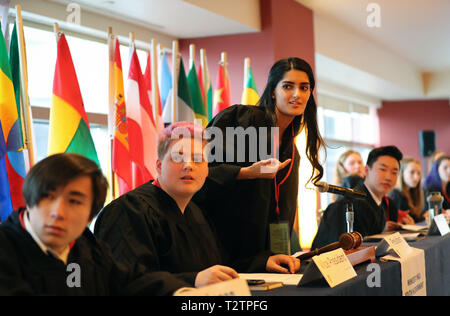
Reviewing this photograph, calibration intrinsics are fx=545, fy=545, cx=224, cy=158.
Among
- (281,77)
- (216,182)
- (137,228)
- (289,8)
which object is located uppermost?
(289,8)

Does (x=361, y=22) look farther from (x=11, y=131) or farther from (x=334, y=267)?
(x=334, y=267)

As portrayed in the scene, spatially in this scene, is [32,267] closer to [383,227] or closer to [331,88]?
[383,227]

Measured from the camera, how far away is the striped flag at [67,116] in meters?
3.45

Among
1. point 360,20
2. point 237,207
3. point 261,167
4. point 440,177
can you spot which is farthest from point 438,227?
point 360,20

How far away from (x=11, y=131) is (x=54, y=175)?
217 cm

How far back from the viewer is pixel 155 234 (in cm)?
174

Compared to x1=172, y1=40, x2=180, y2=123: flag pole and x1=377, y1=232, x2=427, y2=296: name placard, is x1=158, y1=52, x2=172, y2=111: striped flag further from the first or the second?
x1=377, y1=232, x2=427, y2=296: name placard

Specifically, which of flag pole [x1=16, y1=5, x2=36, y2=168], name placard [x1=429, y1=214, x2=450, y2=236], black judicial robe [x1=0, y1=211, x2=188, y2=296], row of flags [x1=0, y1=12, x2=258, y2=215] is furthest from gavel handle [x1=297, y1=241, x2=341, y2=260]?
flag pole [x1=16, y1=5, x2=36, y2=168]

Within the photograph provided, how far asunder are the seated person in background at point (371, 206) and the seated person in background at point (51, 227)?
2.14m

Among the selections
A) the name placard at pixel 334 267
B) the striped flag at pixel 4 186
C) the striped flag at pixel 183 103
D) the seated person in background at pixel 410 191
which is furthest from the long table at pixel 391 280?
the seated person in background at pixel 410 191

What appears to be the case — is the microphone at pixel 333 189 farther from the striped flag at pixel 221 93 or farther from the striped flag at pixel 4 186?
the striped flag at pixel 221 93

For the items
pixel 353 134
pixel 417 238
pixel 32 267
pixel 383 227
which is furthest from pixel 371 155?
pixel 353 134

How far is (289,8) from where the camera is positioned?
589 centimetres
